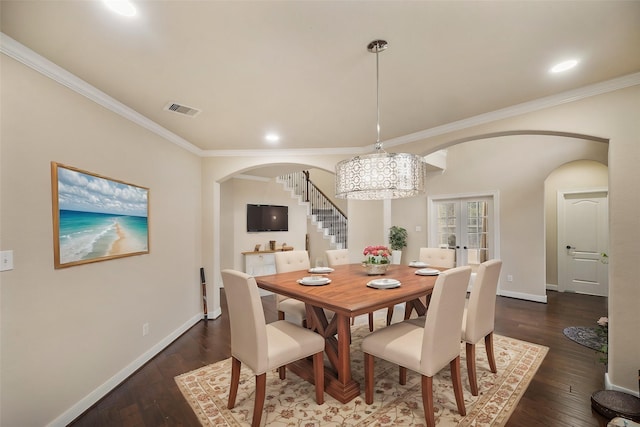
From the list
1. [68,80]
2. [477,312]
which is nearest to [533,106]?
[477,312]

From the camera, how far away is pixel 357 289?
235 centimetres

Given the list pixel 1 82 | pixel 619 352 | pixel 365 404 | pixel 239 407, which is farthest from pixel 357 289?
pixel 1 82

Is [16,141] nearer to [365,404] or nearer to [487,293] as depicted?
[365,404]

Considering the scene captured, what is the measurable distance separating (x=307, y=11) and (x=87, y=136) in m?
2.01

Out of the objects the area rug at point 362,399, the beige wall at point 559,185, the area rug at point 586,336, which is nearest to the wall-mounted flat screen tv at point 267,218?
the area rug at point 362,399

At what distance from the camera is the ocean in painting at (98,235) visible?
2055 millimetres

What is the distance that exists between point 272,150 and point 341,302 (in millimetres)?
2931

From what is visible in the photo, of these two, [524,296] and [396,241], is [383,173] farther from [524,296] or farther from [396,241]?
[524,296]

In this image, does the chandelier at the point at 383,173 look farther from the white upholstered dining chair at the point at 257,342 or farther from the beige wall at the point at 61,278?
the beige wall at the point at 61,278

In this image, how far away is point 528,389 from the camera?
2311mm

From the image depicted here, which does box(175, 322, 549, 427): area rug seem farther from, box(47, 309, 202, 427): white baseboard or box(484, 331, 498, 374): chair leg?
box(47, 309, 202, 427): white baseboard

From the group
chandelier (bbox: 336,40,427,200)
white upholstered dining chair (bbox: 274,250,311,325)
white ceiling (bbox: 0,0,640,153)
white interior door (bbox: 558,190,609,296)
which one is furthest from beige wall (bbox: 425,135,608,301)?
white upholstered dining chair (bbox: 274,250,311,325)

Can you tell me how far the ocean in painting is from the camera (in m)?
2.05

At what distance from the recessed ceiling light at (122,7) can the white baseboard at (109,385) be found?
2.60m
